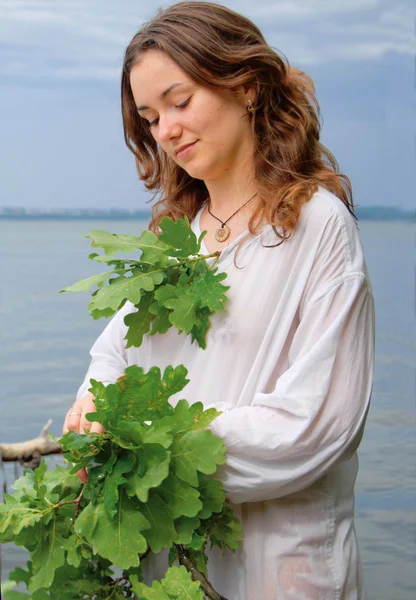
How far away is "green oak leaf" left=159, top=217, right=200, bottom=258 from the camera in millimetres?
1639

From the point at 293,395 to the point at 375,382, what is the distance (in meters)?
6.04

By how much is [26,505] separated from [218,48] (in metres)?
0.78

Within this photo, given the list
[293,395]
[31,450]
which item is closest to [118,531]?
[293,395]

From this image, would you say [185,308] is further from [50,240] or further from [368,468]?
[50,240]

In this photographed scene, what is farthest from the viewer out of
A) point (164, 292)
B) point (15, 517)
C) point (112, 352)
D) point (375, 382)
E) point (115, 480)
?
point (375, 382)

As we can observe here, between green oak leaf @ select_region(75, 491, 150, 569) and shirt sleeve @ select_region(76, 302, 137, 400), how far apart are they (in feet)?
1.19

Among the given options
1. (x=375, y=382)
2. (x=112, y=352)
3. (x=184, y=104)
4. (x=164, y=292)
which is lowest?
(x=375, y=382)

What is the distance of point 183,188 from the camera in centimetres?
189

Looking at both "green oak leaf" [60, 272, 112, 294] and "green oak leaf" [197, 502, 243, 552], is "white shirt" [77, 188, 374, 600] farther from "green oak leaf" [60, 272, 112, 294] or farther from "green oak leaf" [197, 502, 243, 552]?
"green oak leaf" [60, 272, 112, 294]

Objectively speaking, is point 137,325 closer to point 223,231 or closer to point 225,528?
point 223,231

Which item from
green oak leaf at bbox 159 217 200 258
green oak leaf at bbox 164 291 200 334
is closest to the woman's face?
green oak leaf at bbox 159 217 200 258

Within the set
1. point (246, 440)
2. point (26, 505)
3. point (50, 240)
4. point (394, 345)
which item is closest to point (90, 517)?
point (26, 505)

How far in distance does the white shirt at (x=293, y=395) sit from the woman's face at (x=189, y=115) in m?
0.15

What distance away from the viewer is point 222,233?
173cm
